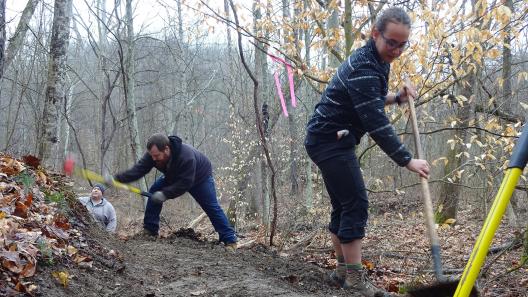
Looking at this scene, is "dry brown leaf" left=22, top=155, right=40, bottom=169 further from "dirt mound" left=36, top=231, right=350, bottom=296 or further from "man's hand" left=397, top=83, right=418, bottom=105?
"man's hand" left=397, top=83, right=418, bottom=105

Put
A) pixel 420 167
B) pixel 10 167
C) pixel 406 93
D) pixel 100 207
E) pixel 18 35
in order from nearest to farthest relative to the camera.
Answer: pixel 420 167, pixel 406 93, pixel 10 167, pixel 100 207, pixel 18 35

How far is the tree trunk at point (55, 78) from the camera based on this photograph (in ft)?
25.6

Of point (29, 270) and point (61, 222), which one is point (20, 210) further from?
point (29, 270)

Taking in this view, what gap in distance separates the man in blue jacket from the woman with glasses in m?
2.62

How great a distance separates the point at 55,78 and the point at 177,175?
3003 mm

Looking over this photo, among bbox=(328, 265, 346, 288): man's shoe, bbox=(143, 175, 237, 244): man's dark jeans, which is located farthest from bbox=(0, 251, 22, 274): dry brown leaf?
bbox=(143, 175, 237, 244): man's dark jeans

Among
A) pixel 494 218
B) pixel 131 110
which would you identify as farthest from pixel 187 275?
pixel 131 110

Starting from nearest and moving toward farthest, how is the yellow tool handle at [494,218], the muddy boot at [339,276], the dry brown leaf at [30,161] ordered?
1. the yellow tool handle at [494,218]
2. the muddy boot at [339,276]
3. the dry brown leaf at [30,161]

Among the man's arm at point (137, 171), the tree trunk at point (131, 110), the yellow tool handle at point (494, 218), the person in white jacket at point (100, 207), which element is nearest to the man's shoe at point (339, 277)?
the yellow tool handle at point (494, 218)

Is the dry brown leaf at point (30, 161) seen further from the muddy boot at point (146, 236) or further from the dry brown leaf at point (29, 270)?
the dry brown leaf at point (29, 270)

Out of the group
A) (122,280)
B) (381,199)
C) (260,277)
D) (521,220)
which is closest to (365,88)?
(260,277)

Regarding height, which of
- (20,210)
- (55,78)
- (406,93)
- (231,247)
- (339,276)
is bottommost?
(231,247)

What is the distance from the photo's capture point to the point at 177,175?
6457 millimetres

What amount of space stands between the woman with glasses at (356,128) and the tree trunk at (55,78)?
5241mm
